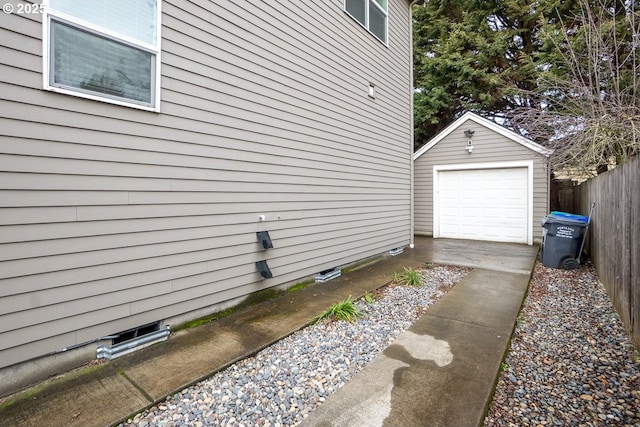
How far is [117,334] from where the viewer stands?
2605 millimetres

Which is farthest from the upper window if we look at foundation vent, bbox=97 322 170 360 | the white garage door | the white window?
foundation vent, bbox=97 322 170 360

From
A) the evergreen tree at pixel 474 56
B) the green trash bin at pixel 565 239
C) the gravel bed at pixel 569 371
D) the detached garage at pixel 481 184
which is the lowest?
the gravel bed at pixel 569 371

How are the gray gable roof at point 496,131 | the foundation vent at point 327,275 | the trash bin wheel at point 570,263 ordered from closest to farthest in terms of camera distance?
the foundation vent at point 327,275 → the trash bin wheel at point 570,263 → the gray gable roof at point 496,131

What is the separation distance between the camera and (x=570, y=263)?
18.1ft

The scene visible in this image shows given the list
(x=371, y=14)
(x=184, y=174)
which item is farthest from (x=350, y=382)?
(x=371, y=14)

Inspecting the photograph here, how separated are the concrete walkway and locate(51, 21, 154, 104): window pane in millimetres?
2105

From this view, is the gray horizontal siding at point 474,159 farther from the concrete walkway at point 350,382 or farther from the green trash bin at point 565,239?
the concrete walkway at point 350,382

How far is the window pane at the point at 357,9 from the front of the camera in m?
5.38

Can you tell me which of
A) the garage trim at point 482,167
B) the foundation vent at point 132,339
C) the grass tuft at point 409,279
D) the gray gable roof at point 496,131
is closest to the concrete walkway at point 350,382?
the foundation vent at point 132,339

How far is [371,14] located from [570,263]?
570cm

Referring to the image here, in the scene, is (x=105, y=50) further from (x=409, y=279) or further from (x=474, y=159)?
(x=474, y=159)

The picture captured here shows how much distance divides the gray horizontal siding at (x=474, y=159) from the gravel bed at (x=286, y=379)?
249 inches

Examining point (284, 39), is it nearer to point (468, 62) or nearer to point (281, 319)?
point (281, 319)

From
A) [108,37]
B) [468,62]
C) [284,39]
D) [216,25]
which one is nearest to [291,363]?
[108,37]
